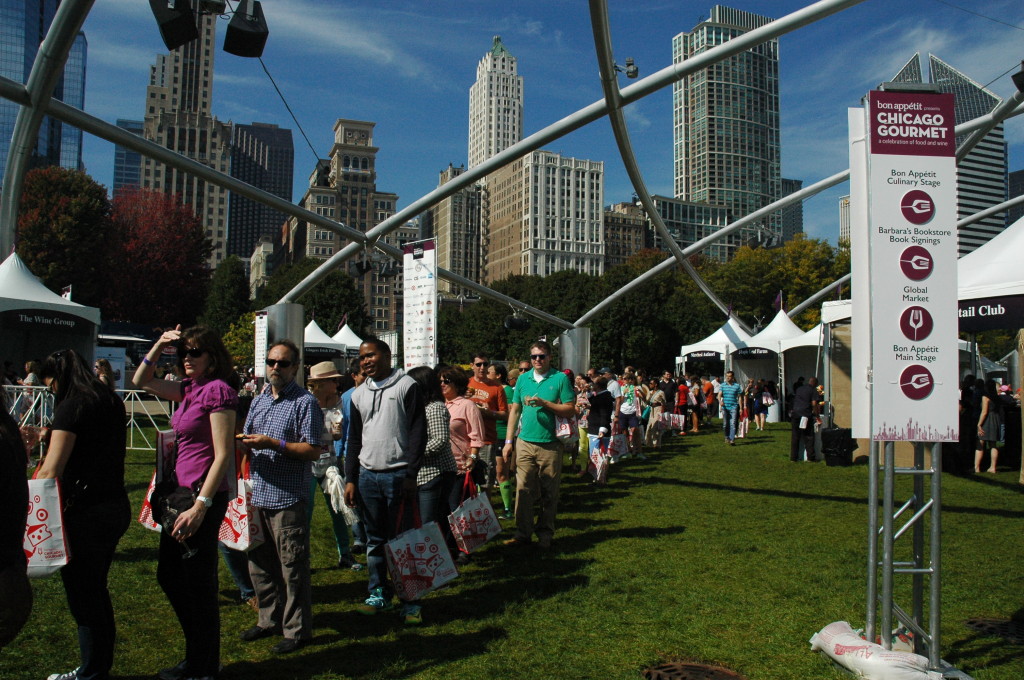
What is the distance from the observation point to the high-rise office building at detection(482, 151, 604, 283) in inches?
5468

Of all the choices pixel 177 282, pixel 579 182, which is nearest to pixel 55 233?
pixel 177 282

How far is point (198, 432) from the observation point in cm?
410

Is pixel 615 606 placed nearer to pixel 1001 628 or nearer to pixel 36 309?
pixel 1001 628

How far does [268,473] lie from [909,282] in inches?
153

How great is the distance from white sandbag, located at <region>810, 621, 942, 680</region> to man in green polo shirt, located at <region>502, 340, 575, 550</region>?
11.2ft

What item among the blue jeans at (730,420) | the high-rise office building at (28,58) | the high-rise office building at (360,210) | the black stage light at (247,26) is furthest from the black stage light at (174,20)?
the high-rise office building at (28,58)

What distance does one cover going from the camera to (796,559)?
7.12m

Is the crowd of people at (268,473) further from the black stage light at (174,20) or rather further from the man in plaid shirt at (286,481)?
the black stage light at (174,20)

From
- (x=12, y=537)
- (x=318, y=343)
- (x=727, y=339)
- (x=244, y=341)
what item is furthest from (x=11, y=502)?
(x=244, y=341)

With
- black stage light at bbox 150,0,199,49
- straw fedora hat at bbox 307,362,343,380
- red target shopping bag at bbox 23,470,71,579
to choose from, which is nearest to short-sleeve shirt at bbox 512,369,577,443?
straw fedora hat at bbox 307,362,343,380

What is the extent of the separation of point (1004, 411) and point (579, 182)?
130 metres

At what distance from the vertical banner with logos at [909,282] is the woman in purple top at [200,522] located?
353cm

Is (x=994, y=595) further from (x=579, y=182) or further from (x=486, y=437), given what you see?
(x=579, y=182)

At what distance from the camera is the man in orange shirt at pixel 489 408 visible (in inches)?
342
